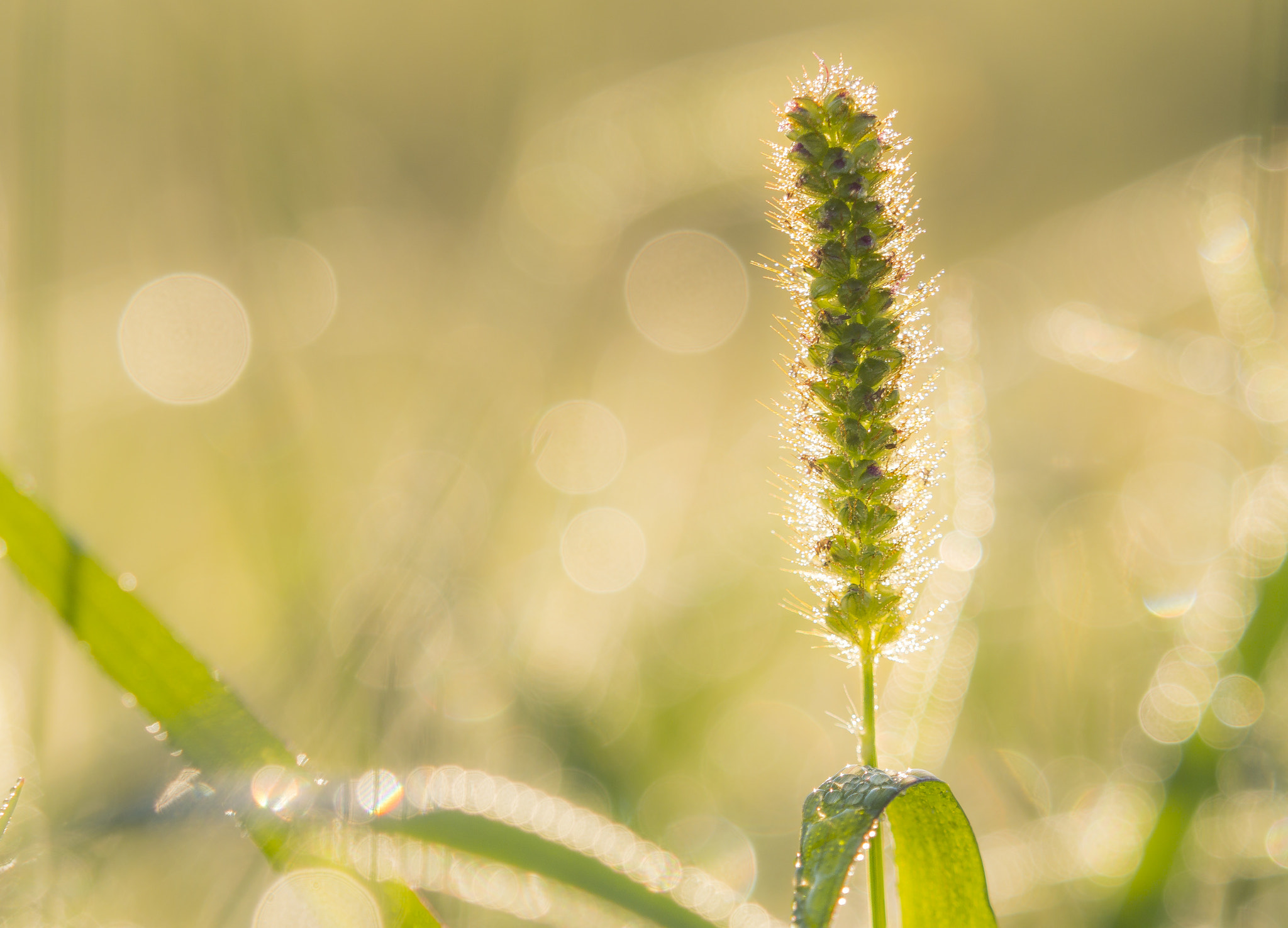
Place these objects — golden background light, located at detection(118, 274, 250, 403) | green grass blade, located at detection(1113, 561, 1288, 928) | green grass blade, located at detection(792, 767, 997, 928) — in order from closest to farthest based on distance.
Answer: green grass blade, located at detection(792, 767, 997, 928)
green grass blade, located at detection(1113, 561, 1288, 928)
golden background light, located at detection(118, 274, 250, 403)

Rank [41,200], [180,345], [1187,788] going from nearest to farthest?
1. [1187,788]
2. [41,200]
3. [180,345]

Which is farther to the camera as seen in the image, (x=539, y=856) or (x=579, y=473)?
(x=579, y=473)

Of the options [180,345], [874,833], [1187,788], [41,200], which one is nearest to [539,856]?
[874,833]

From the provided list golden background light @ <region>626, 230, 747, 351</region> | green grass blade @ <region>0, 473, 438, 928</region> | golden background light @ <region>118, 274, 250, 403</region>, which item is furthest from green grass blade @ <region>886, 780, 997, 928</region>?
golden background light @ <region>626, 230, 747, 351</region>

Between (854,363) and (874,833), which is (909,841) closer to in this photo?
(874,833)

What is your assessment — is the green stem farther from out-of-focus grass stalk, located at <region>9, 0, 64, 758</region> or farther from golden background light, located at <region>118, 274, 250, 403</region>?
golden background light, located at <region>118, 274, 250, 403</region>

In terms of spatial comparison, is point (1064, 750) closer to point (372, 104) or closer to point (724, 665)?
point (724, 665)
